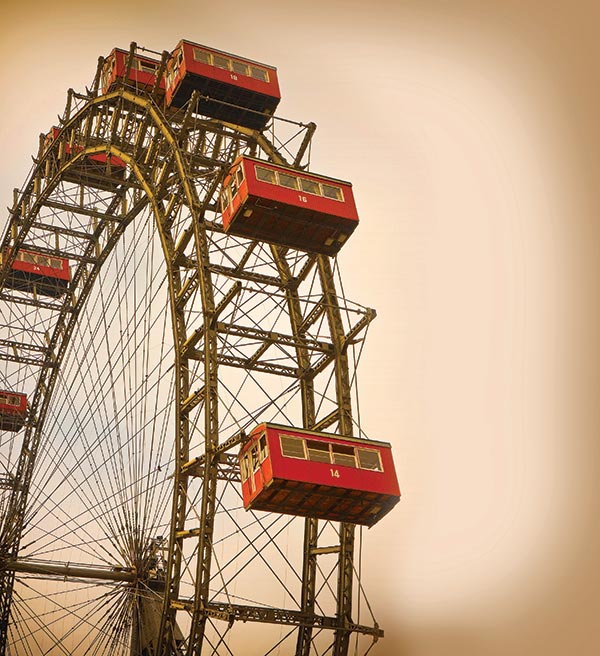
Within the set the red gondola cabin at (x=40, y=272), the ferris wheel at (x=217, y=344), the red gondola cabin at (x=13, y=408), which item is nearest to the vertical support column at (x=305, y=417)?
the ferris wheel at (x=217, y=344)

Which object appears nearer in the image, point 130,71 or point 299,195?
point 299,195

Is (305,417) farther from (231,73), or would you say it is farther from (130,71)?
(130,71)

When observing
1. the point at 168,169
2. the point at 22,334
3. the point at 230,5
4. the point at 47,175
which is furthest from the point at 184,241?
the point at 22,334

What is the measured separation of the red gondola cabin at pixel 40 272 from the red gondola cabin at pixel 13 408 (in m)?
4.99

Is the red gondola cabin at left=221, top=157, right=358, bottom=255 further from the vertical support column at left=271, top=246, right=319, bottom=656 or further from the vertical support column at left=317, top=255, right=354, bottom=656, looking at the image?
the vertical support column at left=271, top=246, right=319, bottom=656

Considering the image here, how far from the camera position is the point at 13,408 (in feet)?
143

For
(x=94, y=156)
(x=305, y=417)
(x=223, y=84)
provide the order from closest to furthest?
(x=305, y=417), (x=223, y=84), (x=94, y=156)

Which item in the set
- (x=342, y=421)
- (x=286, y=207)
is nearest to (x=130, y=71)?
(x=286, y=207)

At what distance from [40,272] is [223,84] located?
17.0 meters

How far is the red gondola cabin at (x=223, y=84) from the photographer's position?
29500 mm

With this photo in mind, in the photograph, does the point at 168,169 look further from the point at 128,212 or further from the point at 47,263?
the point at 47,263

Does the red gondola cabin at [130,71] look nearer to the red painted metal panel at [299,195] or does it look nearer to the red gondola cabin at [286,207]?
the red gondola cabin at [286,207]

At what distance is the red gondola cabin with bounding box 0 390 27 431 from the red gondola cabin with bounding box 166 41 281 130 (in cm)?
1929

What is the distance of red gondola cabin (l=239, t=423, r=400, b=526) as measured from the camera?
888 inches
